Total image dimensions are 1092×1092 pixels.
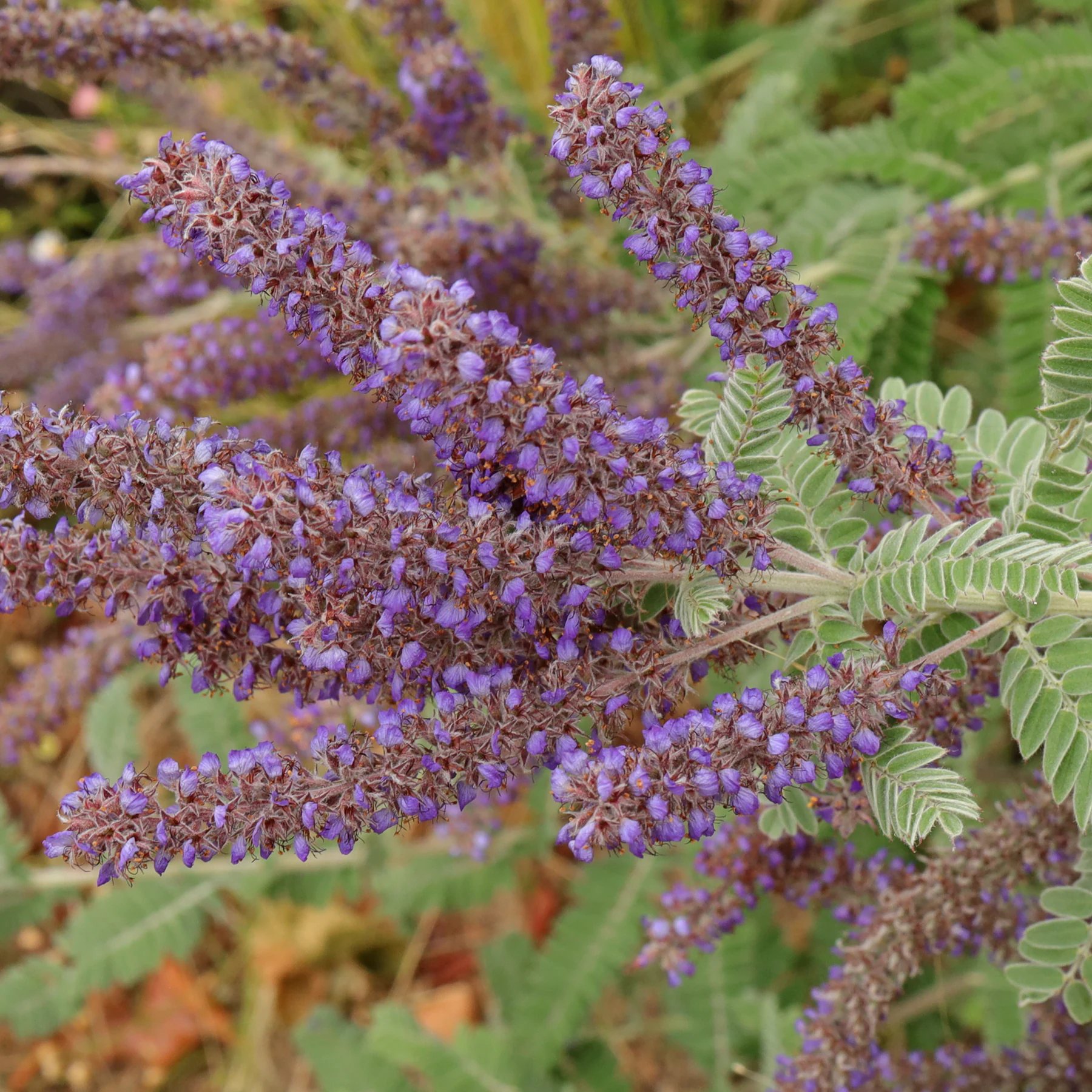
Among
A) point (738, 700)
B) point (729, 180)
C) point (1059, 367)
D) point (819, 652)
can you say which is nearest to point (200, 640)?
point (738, 700)

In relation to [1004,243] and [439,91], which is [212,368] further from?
[1004,243]

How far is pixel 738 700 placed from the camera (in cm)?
172

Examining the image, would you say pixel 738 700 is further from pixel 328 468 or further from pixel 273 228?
pixel 273 228

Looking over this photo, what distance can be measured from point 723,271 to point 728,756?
772 mm

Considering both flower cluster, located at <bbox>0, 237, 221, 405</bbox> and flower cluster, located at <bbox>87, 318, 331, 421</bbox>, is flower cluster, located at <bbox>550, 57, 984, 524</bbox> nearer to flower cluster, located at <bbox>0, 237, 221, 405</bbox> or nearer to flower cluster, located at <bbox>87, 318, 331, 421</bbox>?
flower cluster, located at <bbox>87, 318, 331, 421</bbox>

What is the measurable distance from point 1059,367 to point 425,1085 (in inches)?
151

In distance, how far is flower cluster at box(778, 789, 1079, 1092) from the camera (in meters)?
2.28

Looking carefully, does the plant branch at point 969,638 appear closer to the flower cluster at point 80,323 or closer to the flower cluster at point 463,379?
the flower cluster at point 463,379

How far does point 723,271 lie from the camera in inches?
68.1

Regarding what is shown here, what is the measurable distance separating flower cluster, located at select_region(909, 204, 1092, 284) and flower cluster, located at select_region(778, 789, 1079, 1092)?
5.14 ft

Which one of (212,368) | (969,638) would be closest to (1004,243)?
(969,638)

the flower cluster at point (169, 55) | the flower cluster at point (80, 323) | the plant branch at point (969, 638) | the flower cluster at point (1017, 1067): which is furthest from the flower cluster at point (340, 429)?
the flower cluster at point (1017, 1067)

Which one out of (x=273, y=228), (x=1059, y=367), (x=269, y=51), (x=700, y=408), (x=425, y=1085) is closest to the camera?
(x=273, y=228)

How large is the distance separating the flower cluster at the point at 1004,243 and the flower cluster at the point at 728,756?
182cm
